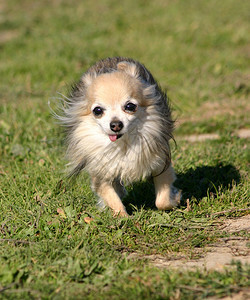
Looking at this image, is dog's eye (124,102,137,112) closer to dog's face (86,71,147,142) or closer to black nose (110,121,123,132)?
dog's face (86,71,147,142)

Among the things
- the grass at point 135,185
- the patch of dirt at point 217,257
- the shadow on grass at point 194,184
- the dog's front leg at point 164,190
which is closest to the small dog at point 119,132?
the dog's front leg at point 164,190

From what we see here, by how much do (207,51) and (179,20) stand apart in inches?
62.0

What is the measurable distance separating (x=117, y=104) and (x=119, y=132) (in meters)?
0.23

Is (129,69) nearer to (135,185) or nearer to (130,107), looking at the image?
(130,107)

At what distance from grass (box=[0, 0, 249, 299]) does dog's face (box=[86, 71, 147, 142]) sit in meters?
0.69

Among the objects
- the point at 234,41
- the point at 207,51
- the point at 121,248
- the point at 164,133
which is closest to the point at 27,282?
the point at 121,248

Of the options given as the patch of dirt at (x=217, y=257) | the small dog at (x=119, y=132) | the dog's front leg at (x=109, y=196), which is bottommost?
the patch of dirt at (x=217, y=257)

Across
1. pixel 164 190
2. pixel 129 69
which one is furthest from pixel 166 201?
pixel 129 69

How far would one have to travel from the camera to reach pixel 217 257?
3229 mm

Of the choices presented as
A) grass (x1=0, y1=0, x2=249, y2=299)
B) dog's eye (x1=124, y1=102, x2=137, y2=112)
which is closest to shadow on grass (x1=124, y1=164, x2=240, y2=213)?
grass (x1=0, y1=0, x2=249, y2=299)

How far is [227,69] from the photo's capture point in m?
7.90

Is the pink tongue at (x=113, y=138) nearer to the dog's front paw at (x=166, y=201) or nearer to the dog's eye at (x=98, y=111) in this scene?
the dog's eye at (x=98, y=111)

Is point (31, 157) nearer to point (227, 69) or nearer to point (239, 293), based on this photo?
point (239, 293)

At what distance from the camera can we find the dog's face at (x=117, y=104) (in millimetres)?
3518
